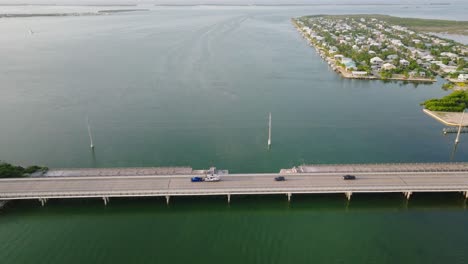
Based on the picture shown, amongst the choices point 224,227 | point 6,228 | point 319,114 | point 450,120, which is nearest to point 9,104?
point 6,228

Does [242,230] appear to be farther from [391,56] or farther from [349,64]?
[391,56]

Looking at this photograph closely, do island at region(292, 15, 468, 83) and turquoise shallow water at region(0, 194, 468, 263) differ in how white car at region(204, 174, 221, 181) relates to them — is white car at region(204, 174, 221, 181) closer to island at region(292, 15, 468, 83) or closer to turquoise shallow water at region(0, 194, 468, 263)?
turquoise shallow water at region(0, 194, 468, 263)

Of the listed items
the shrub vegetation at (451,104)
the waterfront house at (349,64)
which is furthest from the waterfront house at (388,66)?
the shrub vegetation at (451,104)

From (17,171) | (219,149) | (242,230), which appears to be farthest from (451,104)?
(17,171)

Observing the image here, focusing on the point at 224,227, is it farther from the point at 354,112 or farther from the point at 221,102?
the point at 354,112

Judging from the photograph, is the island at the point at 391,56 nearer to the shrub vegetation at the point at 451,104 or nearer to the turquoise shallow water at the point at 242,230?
the shrub vegetation at the point at 451,104
